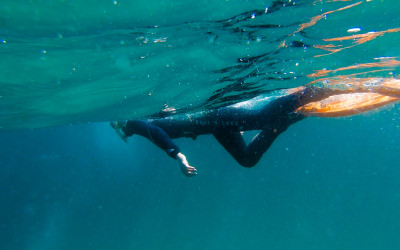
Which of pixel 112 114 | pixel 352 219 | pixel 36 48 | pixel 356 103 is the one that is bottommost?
pixel 352 219

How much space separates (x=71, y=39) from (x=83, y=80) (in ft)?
8.20

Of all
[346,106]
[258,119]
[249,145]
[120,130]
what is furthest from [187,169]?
[346,106]

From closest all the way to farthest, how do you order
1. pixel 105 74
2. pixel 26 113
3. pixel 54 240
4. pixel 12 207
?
pixel 105 74 < pixel 26 113 < pixel 54 240 < pixel 12 207

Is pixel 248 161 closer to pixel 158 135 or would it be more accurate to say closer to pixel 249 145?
pixel 249 145

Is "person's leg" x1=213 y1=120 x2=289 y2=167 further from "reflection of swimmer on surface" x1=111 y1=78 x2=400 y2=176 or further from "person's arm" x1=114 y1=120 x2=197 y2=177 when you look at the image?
"person's arm" x1=114 y1=120 x2=197 y2=177

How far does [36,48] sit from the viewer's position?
5.10 metres

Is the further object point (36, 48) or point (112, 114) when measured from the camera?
A: point (112, 114)

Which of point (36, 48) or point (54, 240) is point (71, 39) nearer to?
point (36, 48)

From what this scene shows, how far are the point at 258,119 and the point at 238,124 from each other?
599 mm

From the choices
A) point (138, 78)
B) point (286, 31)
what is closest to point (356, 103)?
point (286, 31)

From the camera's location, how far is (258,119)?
7.21m

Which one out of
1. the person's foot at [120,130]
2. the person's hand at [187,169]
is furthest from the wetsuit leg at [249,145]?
the person's foot at [120,130]

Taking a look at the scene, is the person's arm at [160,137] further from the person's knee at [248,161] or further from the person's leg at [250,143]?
the person's knee at [248,161]

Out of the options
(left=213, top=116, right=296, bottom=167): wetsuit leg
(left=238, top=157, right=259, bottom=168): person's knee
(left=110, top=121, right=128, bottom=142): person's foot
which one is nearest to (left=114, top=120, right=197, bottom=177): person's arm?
(left=110, top=121, right=128, bottom=142): person's foot
